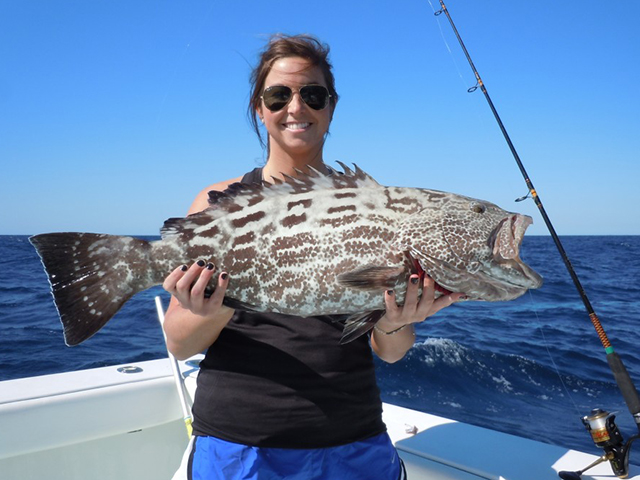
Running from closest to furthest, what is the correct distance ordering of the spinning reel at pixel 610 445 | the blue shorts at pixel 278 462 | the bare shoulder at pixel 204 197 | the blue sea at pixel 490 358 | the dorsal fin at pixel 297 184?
the blue shorts at pixel 278 462, the dorsal fin at pixel 297 184, the bare shoulder at pixel 204 197, the spinning reel at pixel 610 445, the blue sea at pixel 490 358

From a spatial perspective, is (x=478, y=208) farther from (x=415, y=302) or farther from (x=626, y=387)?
(x=626, y=387)

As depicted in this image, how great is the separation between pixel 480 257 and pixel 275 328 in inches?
44.9

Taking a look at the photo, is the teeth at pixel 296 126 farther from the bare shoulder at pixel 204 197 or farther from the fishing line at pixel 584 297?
the fishing line at pixel 584 297

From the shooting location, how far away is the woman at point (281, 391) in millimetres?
2529

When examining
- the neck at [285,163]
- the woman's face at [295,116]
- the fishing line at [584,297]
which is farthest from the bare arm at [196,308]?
the fishing line at [584,297]

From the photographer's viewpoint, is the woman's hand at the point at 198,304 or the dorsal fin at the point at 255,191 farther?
the dorsal fin at the point at 255,191

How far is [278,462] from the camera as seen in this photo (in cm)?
253

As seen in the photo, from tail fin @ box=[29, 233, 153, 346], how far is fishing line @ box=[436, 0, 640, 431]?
341 centimetres

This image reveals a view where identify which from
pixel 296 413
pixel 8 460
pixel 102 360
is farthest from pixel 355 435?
pixel 102 360

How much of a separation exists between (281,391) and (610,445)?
2.35 metres

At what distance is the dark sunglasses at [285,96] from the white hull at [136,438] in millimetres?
2639

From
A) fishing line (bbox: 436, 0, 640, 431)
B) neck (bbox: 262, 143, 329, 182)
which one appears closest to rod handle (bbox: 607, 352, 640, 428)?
fishing line (bbox: 436, 0, 640, 431)

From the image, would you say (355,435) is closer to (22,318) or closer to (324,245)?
(324,245)

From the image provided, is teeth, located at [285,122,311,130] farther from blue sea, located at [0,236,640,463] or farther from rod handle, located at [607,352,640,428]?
blue sea, located at [0,236,640,463]
